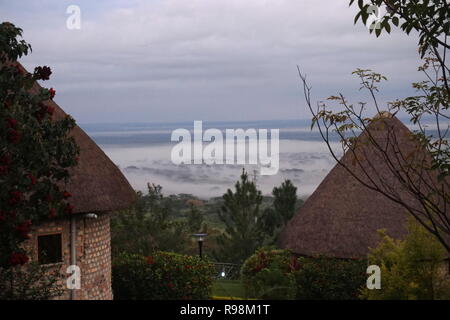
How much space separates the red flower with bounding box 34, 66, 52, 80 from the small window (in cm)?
519

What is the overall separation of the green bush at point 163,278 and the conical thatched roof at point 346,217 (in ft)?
8.73

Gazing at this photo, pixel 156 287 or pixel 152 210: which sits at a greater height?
pixel 152 210

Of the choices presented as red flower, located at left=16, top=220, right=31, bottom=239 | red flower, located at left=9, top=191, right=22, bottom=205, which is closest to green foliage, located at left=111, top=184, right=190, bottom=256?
red flower, located at left=16, top=220, right=31, bottom=239

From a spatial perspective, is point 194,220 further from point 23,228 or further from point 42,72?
point 23,228

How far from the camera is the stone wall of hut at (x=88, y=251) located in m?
13.6

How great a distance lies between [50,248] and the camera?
535 inches

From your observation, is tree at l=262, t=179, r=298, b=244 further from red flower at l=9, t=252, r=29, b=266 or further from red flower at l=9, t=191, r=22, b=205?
red flower at l=9, t=191, r=22, b=205

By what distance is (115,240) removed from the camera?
21.7 metres

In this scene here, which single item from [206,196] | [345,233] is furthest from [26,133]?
[206,196]

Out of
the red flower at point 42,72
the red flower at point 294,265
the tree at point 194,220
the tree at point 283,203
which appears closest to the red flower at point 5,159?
the red flower at point 42,72

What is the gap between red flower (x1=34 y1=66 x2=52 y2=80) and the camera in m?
9.33

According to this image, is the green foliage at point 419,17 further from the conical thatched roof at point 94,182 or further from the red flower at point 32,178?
the conical thatched roof at point 94,182
